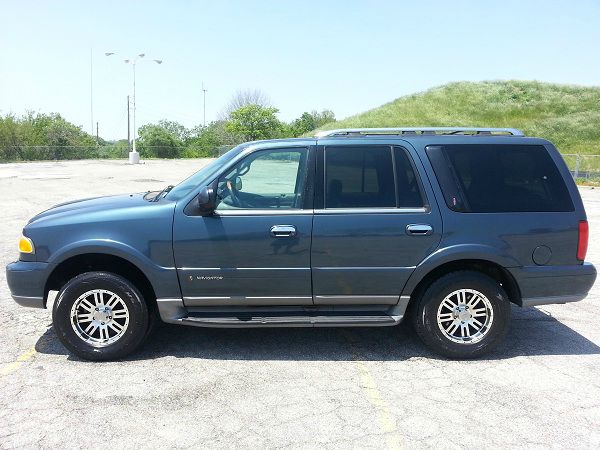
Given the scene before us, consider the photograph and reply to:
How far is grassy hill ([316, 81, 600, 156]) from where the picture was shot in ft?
143

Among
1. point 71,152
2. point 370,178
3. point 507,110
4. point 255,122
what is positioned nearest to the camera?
point 370,178

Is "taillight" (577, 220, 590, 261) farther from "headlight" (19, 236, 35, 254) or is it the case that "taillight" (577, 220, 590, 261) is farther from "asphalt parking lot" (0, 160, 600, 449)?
"headlight" (19, 236, 35, 254)

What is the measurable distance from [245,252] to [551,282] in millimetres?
2624

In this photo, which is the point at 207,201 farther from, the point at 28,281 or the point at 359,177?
the point at 28,281

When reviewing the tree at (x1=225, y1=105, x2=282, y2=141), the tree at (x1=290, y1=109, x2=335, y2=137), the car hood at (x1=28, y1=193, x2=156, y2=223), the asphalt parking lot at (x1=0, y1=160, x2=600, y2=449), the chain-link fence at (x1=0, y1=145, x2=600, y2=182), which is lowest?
the asphalt parking lot at (x1=0, y1=160, x2=600, y2=449)

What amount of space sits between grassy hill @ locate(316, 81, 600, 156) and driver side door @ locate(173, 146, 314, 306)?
42.5m

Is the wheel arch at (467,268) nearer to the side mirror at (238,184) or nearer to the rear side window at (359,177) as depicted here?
the rear side window at (359,177)

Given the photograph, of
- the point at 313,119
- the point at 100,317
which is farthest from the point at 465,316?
the point at 313,119

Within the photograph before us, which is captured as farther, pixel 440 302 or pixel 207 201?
pixel 440 302

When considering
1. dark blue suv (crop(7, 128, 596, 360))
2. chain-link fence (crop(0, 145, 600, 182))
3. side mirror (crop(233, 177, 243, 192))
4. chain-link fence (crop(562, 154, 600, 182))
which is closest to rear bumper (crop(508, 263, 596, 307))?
dark blue suv (crop(7, 128, 596, 360))

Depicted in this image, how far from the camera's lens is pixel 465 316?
4.34 metres

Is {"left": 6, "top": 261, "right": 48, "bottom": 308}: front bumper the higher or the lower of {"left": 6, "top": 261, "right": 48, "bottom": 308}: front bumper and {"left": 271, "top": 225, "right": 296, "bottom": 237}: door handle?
the lower

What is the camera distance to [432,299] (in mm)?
4273

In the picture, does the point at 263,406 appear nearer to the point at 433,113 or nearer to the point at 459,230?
the point at 459,230
